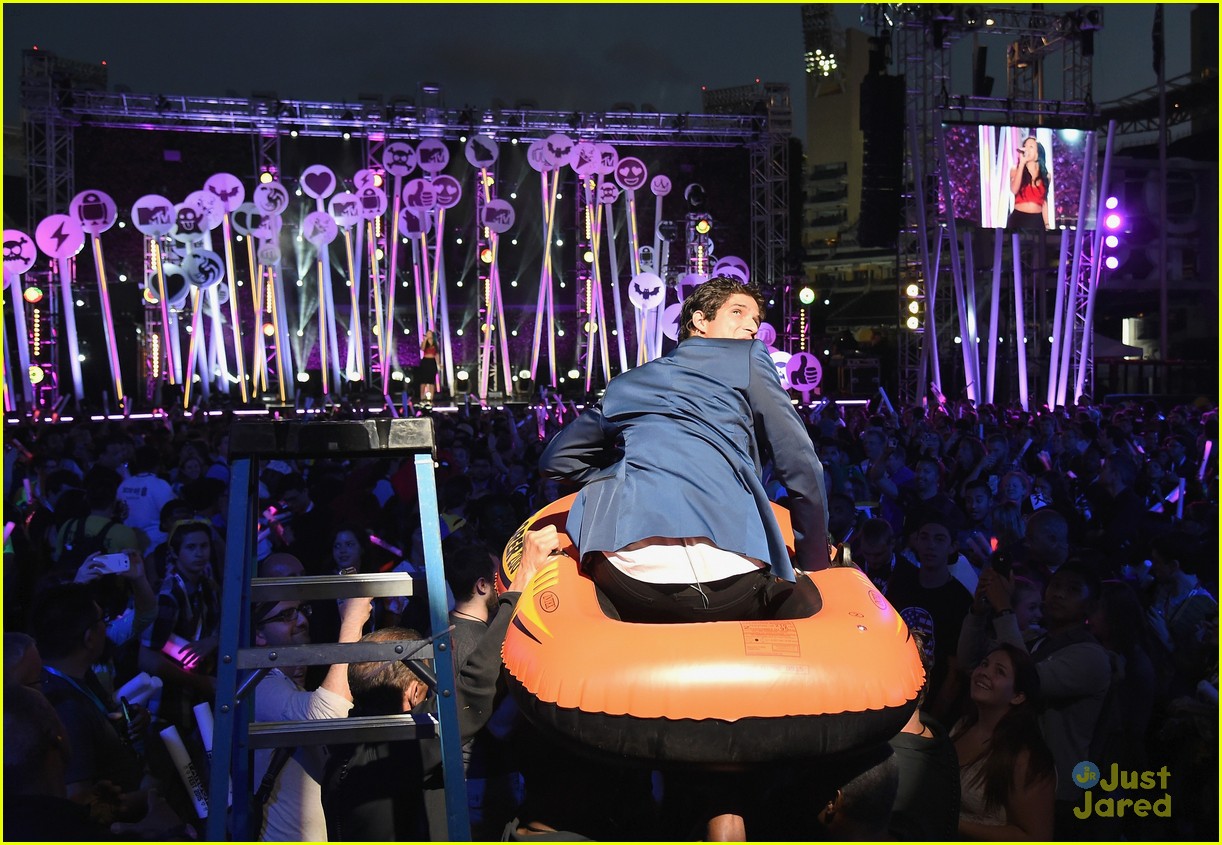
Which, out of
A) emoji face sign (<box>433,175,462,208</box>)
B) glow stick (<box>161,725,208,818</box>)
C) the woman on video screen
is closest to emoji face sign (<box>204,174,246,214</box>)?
emoji face sign (<box>433,175,462,208</box>)


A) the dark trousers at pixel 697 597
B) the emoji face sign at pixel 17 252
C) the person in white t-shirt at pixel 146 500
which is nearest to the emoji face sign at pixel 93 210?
the emoji face sign at pixel 17 252

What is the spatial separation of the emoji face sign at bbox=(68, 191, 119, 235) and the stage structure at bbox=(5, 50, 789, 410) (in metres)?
0.03

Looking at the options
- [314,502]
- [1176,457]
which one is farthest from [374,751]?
[1176,457]

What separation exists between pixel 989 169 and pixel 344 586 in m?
17.2

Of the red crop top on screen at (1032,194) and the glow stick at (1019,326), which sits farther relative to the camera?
the red crop top on screen at (1032,194)

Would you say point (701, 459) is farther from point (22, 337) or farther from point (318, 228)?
point (318, 228)

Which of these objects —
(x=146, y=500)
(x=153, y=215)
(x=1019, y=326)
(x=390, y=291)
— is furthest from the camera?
(x=390, y=291)

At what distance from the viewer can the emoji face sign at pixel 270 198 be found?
698 inches

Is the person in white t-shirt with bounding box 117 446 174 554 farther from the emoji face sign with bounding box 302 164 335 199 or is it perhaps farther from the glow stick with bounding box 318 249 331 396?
the emoji face sign with bounding box 302 164 335 199

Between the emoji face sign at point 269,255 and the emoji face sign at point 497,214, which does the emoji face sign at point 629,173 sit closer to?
the emoji face sign at point 497,214

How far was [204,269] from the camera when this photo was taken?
1669 cm

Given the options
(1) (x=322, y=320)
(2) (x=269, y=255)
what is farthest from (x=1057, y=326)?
(2) (x=269, y=255)

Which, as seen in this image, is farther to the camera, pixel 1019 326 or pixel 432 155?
pixel 432 155
